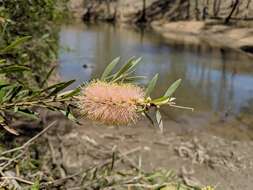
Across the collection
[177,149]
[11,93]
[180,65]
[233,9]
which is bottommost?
[180,65]

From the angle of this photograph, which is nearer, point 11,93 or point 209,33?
point 11,93

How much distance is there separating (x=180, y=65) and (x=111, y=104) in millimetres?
13100

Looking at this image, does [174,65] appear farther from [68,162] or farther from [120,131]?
[68,162]

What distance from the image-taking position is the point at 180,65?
546 inches

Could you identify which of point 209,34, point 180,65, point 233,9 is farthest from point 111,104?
point 209,34

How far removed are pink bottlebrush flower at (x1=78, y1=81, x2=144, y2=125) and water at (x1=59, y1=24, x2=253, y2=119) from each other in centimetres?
614

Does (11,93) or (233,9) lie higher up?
(11,93)

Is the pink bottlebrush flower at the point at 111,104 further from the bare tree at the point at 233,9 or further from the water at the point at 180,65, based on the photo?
the bare tree at the point at 233,9

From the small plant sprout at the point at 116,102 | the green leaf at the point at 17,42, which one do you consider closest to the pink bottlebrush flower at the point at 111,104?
the small plant sprout at the point at 116,102

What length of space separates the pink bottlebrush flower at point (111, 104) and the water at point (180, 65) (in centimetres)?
614

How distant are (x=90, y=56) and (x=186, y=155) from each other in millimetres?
8731

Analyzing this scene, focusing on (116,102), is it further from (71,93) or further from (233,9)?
(233,9)

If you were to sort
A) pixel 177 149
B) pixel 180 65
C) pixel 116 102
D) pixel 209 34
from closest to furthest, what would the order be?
pixel 116 102 < pixel 177 149 < pixel 180 65 < pixel 209 34

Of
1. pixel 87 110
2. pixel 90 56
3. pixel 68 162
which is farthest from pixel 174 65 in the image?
pixel 87 110
